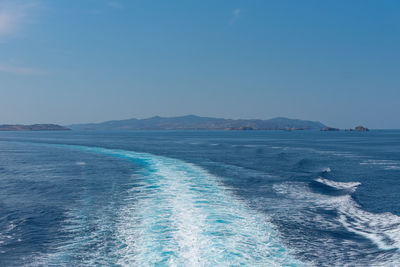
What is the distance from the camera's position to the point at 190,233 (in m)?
13.7

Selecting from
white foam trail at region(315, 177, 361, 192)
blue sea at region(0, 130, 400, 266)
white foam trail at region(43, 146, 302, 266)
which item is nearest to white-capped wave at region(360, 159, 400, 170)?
blue sea at region(0, 130, 400, 266)

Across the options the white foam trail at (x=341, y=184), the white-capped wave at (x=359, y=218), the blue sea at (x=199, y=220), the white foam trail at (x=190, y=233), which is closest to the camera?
the white foam trail at (x=190, y=233)

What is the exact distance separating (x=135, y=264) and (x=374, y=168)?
31372 millimetres

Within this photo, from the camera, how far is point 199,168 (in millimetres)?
33688

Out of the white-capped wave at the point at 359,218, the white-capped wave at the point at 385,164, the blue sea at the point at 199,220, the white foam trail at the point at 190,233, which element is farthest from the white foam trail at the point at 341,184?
the white-capped wave at the point at 385,164

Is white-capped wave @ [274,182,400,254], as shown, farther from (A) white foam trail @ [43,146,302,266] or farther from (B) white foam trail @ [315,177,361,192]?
(A) white foam trail @ [43,146,302,266]

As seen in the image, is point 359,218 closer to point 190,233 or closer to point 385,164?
point 190,233

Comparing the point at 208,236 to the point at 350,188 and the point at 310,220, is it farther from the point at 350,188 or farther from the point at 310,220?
the point at 350,188

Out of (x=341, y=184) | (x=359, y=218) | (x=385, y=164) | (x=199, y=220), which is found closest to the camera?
(x=199, y=220)

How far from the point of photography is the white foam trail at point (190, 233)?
11211 millimetres

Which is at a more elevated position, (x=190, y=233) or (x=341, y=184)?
(x=341, y=184)

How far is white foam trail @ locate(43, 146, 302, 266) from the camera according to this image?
36.8 feet

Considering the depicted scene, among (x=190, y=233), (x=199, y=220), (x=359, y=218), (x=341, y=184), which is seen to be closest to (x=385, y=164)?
(x=341, y=184)

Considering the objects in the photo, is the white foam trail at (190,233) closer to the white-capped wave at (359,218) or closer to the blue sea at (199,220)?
the blue sea at (199,220)
